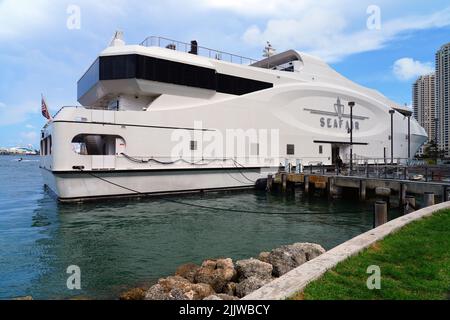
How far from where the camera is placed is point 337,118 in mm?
26234

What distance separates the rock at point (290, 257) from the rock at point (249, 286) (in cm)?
88

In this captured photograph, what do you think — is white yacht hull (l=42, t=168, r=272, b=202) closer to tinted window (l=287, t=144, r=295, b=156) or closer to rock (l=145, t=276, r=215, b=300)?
tinted window (l=287, t=144, r=295, b=156)

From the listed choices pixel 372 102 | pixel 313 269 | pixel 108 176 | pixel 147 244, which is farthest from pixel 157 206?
pixel 372 102

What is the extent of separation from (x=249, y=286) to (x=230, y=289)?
0.54 meters

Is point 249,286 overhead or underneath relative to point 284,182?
underneath

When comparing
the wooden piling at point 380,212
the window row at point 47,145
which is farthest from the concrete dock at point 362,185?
the window row at point 47,145

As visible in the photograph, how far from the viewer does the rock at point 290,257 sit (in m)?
6.02

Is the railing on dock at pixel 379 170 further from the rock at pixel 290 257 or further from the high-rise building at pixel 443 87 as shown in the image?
the high-rise building at pixel 443 87

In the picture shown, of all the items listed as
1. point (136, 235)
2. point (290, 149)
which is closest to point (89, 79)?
point (136, 235)

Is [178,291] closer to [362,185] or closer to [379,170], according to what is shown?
[362,185]

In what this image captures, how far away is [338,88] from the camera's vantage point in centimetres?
2638

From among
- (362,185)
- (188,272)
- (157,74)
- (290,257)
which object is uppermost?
(157,74)

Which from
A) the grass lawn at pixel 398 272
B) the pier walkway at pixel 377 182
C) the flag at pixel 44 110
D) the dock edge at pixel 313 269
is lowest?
the grass lawn at pixel 398 272

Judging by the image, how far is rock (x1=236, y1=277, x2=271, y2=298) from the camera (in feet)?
16.5
